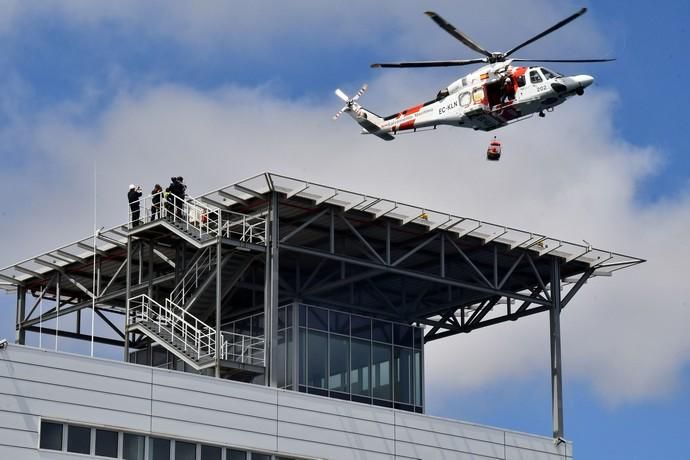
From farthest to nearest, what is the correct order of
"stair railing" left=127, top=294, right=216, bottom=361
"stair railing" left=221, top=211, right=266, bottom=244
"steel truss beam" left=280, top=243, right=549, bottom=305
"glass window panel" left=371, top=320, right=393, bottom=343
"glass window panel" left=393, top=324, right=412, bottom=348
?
"glass window panel" left=393, top=324, right=412, bottom=348 → "glass window panel" left=371, top=320, right=393, bottom=343 → "stair railing" left=221, top=211, right=266, bottom=244 → "steel truss beam" left=280, top=243, right=549, bottom=305 → "stair railing" left=127, top=294, right=216, bottom=361

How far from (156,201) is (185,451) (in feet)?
47.6

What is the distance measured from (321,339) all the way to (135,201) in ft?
34.6

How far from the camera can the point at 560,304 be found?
242 ft

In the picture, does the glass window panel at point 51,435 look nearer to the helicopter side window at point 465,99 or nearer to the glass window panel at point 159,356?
the glass window panel at point 159,356

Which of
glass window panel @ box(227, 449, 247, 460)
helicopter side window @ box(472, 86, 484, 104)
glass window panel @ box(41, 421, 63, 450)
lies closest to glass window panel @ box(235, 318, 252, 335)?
helicopter side window @ box(472, 86, 484, 104)

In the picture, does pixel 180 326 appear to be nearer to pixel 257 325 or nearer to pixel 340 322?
pixel 257 325

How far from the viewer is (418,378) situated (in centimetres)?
7494

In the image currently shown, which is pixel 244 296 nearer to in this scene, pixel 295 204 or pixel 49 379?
pixel 295 204

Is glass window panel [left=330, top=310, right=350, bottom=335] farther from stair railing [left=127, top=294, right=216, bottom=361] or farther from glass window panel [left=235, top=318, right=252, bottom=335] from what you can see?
stair railing [left=127, top=294, right=216, bottom=361]

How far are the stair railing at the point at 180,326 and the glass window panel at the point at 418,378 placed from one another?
11.1 m

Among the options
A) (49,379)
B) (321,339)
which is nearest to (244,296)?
(321,339)

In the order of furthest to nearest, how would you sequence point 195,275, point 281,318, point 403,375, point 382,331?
point 382,331, point 403,375, point 281,318, point 195,275

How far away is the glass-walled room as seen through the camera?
70312mm


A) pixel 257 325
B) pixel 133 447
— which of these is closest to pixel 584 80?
pixel 257 325
